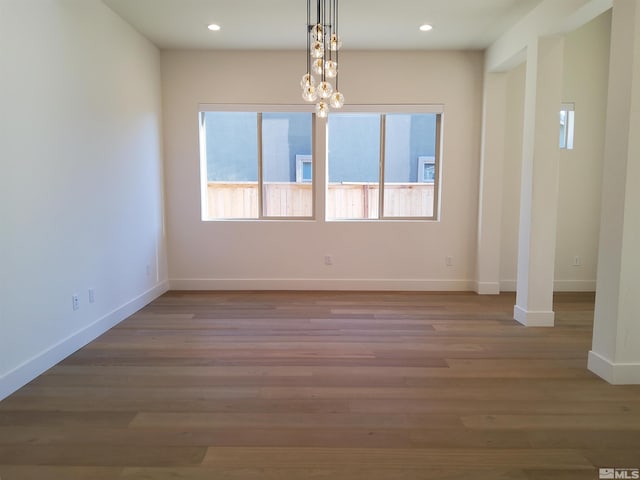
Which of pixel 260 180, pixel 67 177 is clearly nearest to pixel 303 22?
pixel 260 180

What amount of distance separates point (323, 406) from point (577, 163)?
4747mm

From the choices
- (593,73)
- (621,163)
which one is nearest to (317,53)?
(621,163)

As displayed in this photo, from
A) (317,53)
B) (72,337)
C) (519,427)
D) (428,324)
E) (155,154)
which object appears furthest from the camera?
(155,154)

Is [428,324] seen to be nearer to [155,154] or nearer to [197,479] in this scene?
[197,479]

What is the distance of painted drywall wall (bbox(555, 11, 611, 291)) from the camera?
482cm

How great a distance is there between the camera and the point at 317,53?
273cm

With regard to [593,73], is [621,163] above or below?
below

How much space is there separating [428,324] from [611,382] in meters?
1.49

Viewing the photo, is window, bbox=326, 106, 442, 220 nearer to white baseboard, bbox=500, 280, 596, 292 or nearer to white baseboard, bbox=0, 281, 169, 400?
white baseboard, bbox=500, 280, 596, 292

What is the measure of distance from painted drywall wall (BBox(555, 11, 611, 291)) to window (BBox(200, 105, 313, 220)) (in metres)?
3.40

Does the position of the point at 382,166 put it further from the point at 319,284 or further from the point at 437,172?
the point at 319,284

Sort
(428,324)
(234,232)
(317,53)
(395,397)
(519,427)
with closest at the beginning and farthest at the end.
A: (519,427)
(395,397)
(317,53)
(428,324)
(234,232)

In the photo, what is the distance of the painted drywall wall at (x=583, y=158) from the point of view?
4.82 m

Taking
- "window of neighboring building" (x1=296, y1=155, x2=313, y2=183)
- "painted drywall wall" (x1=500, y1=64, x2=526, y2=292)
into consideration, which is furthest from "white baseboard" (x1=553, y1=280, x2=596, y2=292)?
"window of neighboring building" (x1=296, y1=155, x2=313, y2=183)
